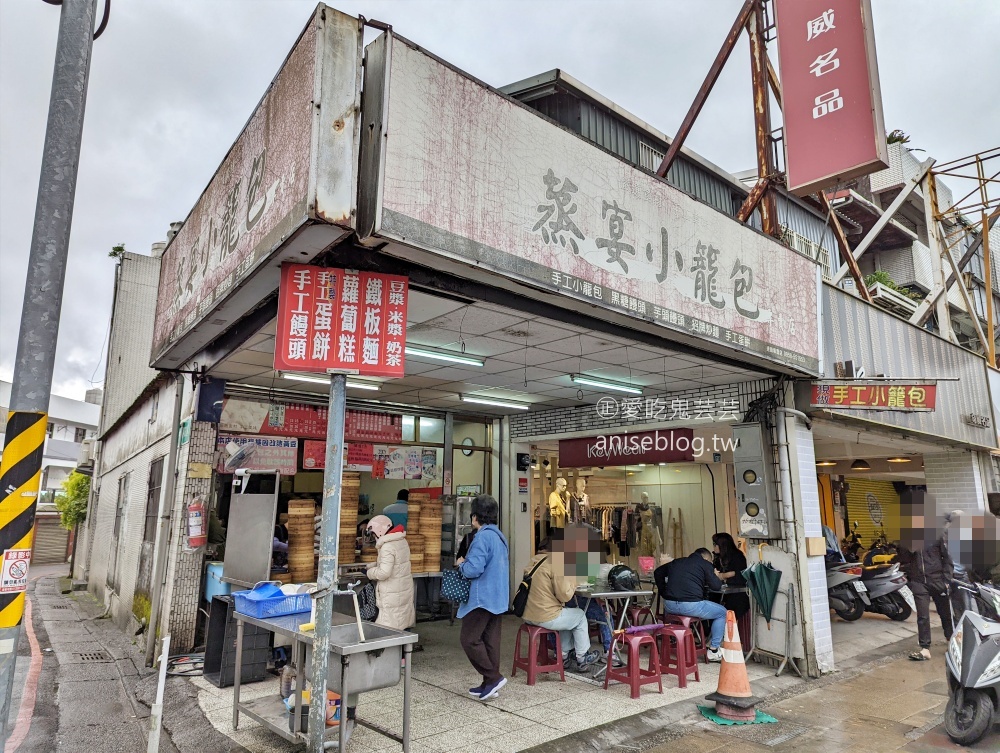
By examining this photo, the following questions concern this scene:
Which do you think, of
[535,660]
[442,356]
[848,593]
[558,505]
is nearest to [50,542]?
[558,505]

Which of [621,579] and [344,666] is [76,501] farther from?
[344,666]

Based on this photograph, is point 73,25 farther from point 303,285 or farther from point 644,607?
point 644,607

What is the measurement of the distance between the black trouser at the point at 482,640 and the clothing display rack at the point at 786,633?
3629 millimetres

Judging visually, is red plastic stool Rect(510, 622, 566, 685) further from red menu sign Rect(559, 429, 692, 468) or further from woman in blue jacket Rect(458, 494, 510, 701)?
red menu sign Rect(559, 429, 692, 468)

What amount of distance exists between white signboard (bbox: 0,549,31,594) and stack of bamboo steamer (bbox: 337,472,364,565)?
18.2 feet

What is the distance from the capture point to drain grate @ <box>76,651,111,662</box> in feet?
26.8

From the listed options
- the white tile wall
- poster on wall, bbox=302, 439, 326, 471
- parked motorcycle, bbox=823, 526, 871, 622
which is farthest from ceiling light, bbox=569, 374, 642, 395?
the white tile wall

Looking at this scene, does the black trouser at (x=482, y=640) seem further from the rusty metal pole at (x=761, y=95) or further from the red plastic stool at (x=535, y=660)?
the rusty metal pole at (x=761, y=95)

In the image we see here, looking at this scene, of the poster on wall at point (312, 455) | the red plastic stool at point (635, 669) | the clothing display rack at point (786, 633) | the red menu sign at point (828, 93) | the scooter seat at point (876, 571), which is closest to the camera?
the red plastic stool at point (635, 669)

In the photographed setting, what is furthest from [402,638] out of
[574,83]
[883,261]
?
[883,261]

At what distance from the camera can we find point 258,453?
29.2ft

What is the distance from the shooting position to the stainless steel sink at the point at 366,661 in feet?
14.4

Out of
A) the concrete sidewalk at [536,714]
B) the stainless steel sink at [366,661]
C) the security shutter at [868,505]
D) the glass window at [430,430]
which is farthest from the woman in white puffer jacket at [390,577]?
the security shutter at [868,505]

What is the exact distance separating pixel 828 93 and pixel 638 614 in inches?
270
